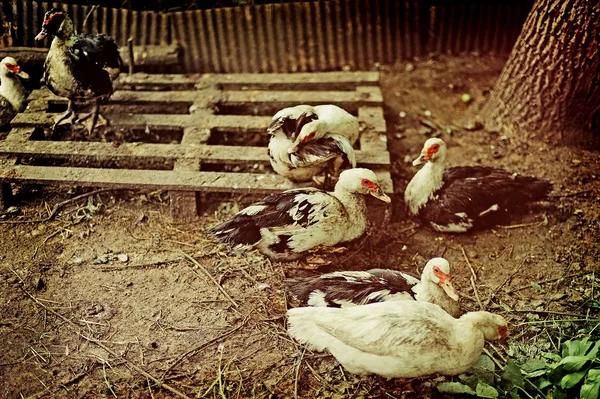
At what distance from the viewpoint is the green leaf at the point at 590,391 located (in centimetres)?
289

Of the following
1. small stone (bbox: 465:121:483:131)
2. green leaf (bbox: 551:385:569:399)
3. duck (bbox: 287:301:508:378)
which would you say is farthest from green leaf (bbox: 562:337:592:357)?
small stone (bbox: 465:121:483:131)

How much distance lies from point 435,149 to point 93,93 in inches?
109

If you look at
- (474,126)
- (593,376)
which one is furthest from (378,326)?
(474,126)

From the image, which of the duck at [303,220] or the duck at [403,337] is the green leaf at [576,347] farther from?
the duck at [303,220]

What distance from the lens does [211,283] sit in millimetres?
4027

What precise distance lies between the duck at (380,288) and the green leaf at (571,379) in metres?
0.70

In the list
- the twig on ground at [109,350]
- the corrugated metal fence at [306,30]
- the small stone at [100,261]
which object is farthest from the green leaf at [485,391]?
the corrugated metal fence at [306,30]

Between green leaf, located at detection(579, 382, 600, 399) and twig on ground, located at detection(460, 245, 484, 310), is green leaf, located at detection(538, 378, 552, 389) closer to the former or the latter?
green leaf, located at detection(579, 382, 600, 399)

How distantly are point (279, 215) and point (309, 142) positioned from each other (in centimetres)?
64

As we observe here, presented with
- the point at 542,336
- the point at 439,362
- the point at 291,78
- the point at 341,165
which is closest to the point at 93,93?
the point at 291,78

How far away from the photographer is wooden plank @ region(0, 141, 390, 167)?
461 cm

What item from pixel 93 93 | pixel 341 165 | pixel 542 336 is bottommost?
pixel 542 336

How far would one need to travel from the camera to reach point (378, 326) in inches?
122

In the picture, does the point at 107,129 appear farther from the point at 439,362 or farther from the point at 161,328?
the point at 439,362
